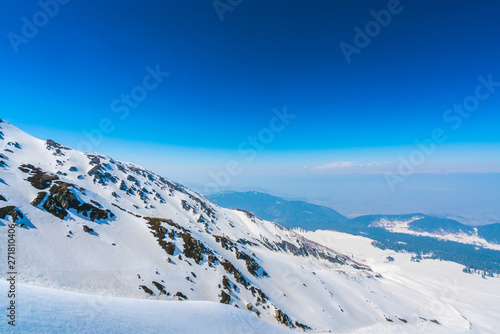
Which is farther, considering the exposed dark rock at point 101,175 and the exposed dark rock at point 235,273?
the exposed dark rock at point 101,175

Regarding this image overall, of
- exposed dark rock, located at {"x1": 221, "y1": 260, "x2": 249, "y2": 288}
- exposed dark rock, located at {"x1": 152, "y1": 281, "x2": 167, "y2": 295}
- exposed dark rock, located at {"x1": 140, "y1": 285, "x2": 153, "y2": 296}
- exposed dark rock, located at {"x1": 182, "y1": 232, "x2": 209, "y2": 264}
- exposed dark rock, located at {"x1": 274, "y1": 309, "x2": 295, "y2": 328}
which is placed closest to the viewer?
exposed dark rock, located at {"x1": 140, "y1": 285, "x2": 153, "y2": 296}

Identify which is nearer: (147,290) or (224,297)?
(147,290)

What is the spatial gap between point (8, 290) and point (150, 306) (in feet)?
28.1

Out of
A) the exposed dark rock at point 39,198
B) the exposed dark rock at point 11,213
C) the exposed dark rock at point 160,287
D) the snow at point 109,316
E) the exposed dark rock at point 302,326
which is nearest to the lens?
the snow at point 109,316

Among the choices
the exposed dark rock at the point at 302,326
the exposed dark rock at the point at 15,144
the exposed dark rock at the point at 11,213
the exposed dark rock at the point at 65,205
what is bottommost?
the exposed dark rock at the point at 302,326

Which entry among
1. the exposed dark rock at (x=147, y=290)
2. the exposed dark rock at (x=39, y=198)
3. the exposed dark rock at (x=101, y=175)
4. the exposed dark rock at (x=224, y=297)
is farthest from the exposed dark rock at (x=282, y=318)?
the exposed dark rock at (x=101, y=175)

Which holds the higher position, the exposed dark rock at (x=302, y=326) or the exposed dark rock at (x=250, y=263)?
the exposed dark rock at (x=250, y=263)

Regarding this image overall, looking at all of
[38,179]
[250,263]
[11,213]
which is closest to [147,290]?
[11,213]

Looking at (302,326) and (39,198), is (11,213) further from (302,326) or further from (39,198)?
(302,326)

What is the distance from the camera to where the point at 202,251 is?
51.3m

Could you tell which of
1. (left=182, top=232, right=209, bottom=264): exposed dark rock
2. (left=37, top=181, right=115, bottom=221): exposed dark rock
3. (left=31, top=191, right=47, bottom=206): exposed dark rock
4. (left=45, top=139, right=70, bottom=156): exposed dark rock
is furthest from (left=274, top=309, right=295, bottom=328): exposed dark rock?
(left=45, top=139, right=70, bottom=156): exposed dark rock

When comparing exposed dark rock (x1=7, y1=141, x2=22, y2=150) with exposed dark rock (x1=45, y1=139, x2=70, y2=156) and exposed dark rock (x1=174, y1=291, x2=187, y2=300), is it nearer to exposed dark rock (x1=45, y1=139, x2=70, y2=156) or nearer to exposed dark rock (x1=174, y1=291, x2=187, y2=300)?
exposed dark rock (x1=45, y1=139, x2=70, y2=156)

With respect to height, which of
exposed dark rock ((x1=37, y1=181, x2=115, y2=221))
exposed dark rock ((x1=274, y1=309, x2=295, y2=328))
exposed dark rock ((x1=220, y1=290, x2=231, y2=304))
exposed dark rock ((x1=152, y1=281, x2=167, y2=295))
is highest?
exposed dark rock ((x1=37, y1=181, x2=115, y2=221))

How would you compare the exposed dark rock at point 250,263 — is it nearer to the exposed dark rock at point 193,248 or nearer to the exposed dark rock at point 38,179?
the exposed dark rock at point 193,248
